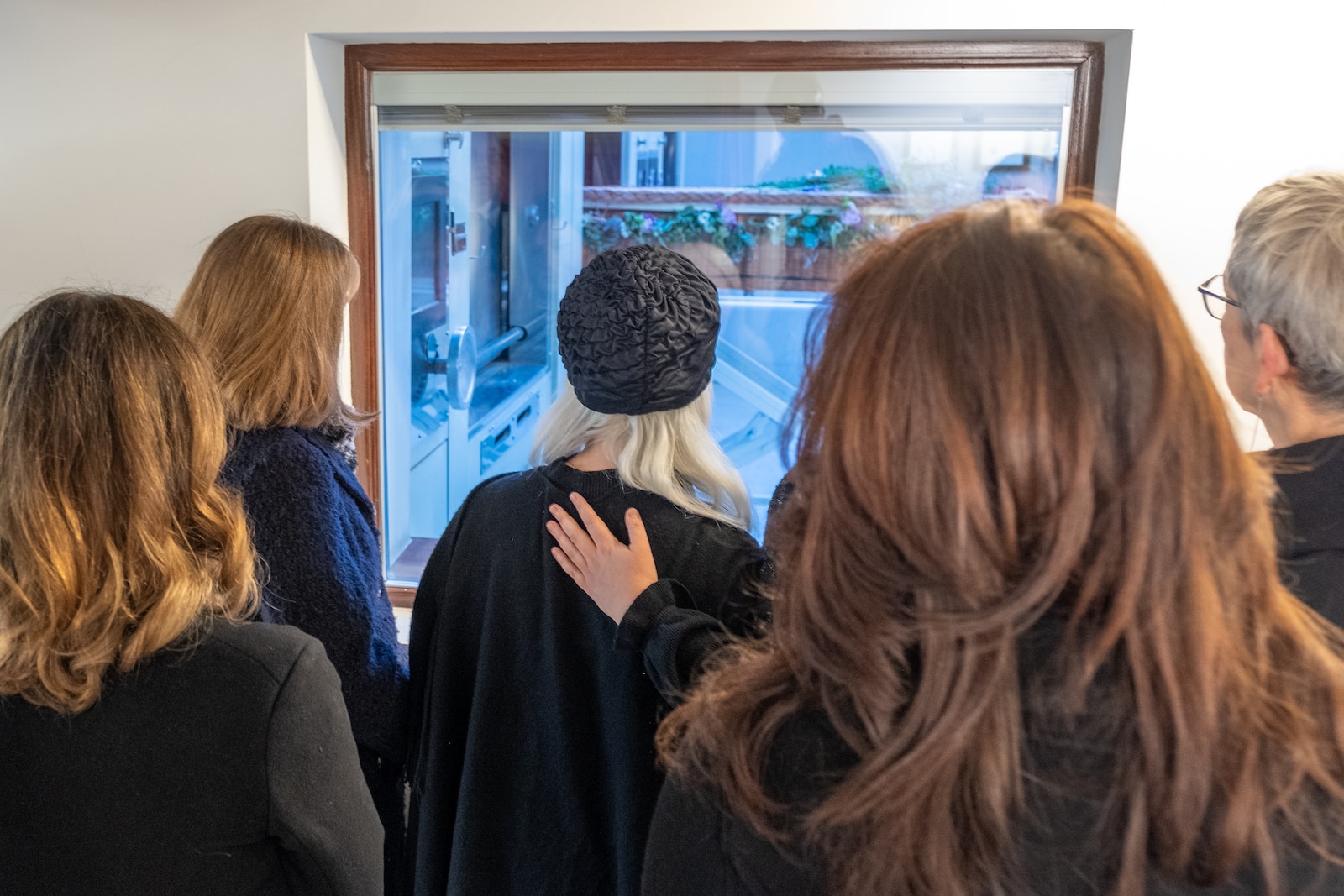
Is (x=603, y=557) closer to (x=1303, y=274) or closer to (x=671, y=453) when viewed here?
(x=671, y=453)

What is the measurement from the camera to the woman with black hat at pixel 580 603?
1.19 metres

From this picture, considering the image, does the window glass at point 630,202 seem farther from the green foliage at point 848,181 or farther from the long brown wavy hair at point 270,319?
the long brown wavy hair at point 270,319

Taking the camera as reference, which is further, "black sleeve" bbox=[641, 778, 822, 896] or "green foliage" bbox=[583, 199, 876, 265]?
"green foliage" bbox=[583, 199, 876, 265]

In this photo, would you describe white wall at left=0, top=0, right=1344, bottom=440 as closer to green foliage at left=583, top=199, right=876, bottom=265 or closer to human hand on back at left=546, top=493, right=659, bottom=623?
green foliage at left=583, top=199, right=876, bottom=265

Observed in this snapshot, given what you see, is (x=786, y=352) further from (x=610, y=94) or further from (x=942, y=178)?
(x=610, y=94)

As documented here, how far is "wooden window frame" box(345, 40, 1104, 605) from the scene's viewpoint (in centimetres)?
184

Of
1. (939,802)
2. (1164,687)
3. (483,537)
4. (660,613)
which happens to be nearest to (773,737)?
(939,802)

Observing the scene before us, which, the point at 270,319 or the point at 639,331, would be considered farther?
the point at 270,319

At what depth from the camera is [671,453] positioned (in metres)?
1.24

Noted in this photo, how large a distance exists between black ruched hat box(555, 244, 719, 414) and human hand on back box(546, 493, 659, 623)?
0.43ft

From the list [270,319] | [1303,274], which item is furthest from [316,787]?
[1303,274]

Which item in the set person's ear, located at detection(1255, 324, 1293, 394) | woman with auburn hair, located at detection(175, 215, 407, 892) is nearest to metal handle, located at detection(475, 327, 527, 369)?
woman with auburn hair, located at detection(175, 215, 407, 892)

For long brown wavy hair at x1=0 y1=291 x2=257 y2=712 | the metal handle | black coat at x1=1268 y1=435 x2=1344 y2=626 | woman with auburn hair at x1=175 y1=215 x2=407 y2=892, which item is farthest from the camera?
the metal handle

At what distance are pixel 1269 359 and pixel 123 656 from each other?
1.10m
